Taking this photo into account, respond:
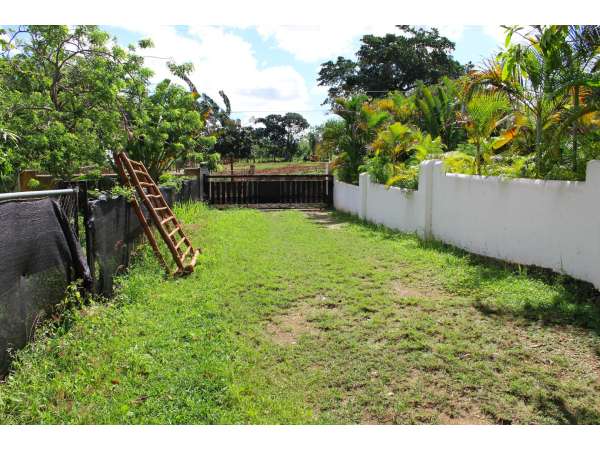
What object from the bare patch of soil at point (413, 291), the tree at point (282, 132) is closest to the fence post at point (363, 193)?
the bare patch of soil at point (413, 291)

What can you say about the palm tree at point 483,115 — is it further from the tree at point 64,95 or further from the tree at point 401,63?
the tree at point 401,63

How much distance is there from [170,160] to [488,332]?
10.8 meters

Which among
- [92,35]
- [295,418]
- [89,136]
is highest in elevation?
[92,35]

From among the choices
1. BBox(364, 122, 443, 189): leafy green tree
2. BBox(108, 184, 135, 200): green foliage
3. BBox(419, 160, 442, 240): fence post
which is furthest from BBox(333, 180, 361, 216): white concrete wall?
BBox(108, 184, 135, 200): green foliage

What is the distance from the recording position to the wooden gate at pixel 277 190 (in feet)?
59.6

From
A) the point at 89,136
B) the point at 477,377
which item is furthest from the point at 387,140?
the point at 477,377

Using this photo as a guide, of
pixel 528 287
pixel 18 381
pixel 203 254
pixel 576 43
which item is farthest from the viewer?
pixel 203 254

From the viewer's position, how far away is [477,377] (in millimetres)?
3354

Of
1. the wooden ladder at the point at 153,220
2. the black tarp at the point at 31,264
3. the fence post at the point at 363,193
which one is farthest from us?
the fence post at the point at 363,193

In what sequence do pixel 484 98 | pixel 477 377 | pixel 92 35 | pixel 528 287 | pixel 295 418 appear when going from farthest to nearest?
pixel 92 35 → pixel 484 98 → pixel 528 287 → pixel 477 377 → pixel 295 418

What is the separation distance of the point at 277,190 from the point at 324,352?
48.7ft

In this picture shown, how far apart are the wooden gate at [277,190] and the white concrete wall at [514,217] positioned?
8.46m

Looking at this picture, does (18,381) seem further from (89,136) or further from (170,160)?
(170,160)

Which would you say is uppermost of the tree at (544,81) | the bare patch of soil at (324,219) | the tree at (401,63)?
the tree at (401,63)
